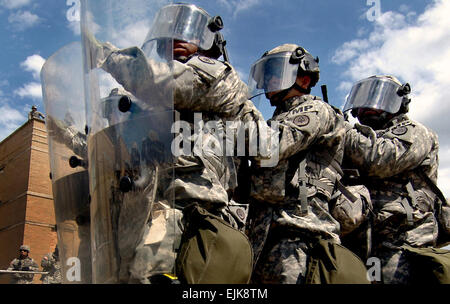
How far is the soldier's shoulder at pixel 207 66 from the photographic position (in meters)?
2.92

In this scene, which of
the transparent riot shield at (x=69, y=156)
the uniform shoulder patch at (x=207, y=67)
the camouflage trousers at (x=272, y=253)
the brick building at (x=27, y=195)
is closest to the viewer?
the transparent riot shield at (x=69, y=156)

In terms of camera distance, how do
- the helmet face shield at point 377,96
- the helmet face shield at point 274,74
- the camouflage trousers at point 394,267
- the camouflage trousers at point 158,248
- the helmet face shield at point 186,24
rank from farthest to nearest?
1. the helmet face shield at point 377,96
2. the camouflage trousers at point 394,267
3. the helmet face shield at point 274,74
4. the helmet face shield at point 186,24
5. the camouflage trousers at point 158,248

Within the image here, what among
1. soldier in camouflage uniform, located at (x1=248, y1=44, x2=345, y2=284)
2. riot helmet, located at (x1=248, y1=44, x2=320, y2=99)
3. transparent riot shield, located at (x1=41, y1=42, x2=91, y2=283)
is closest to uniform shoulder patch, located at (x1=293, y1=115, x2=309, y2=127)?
soldier in camouflage uniform, located at (x1=248, y1=44, x2=345, y2=284)

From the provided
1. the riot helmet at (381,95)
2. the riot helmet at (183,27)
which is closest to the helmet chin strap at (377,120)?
the riot helmet at (381,95)

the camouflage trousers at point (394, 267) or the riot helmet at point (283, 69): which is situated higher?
the riot helmet at point (283, 69)

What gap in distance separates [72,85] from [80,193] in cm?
66

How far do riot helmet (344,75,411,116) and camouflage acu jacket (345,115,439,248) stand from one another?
1.00 feet

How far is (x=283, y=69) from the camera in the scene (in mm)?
4031

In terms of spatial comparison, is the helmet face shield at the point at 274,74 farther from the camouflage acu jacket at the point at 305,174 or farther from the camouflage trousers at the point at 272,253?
the camouflage trousers at the point at 272,253

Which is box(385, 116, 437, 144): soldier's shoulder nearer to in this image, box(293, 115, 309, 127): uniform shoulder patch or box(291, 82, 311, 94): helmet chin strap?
box(291, 82, 311, 94): helmet chin strap

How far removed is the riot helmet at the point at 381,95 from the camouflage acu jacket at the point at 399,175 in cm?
30

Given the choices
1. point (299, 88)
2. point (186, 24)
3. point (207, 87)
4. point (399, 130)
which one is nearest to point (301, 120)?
point (299, 88)

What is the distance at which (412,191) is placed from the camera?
4449 millimetres

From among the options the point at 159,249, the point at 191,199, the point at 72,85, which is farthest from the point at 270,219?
the point at 72,85
